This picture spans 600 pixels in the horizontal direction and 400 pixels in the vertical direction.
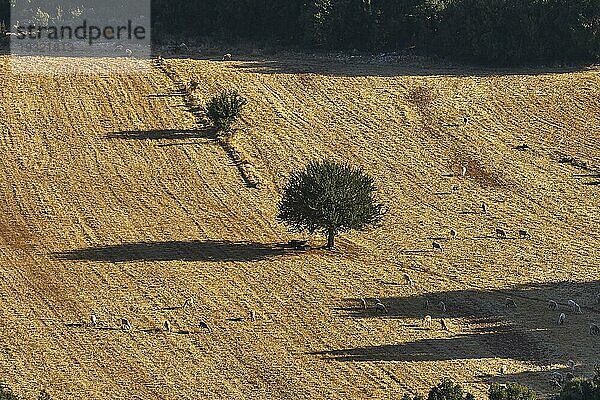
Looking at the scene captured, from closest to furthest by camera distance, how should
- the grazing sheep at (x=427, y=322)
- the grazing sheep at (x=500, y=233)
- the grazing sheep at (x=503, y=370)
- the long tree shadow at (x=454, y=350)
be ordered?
1. the grazing sheep at (x=503, y=370)
2. the long tree shadow at (x=454, y=350)
3. the grazing sheep at (x=427, y=322)
4. the grazing sheep at (x=500, y=233)

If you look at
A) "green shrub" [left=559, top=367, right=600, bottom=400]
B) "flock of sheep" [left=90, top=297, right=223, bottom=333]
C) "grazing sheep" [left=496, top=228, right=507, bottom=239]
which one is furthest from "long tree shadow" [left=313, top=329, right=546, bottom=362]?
"grazing sheep" [left=496, top=228, right=507, bottom=239]

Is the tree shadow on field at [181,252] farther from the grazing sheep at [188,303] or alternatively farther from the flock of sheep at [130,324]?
the flock of sheep at [130,324]

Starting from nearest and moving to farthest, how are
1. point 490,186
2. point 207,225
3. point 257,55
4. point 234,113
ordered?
1. point 207,225
2. point 490,186
3. point 234,113
4. point 257,55

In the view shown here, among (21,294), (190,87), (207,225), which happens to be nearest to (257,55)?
(190,87)

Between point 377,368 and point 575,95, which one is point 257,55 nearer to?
point 575,95

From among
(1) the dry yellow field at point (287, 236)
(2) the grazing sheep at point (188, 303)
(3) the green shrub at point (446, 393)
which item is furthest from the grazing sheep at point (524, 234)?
(3) the green shrub at point (446, 393)

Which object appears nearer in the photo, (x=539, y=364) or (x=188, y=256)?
(x=539, y=364)

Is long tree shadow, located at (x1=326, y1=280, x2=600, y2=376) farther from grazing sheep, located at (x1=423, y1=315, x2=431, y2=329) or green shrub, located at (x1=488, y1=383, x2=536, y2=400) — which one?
green shrub, located at (x1=488, y1=383, x2=536, y2=400)
